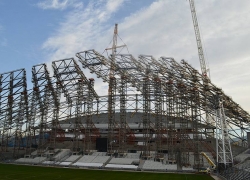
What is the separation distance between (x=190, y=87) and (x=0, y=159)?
2181 inches

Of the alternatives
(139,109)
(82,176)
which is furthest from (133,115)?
(82,176)

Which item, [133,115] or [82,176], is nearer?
[82,176]

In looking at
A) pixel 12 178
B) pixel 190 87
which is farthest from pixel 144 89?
pixel 12 178

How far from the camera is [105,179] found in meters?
37.5

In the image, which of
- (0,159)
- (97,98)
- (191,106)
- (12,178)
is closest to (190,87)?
(191,106)

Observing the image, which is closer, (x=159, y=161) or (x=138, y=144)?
(x=159, y=161)

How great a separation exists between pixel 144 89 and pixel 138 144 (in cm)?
1830

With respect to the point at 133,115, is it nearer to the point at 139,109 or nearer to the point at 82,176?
the point at 139,109

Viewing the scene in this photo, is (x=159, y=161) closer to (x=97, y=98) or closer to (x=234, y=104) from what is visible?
(x=234, y=104)

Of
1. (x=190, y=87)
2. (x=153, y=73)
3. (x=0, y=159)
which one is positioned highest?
(x=153, y=73)

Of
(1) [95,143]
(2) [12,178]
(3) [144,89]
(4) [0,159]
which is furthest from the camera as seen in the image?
(1) [95,143]

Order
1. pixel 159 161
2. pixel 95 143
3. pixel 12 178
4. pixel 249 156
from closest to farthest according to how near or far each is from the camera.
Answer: pixel 12 178
pixel 249 156
pixel 159 161
pixel 95 143

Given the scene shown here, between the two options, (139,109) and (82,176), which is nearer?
(82,176)

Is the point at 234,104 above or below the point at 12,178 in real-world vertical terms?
above
